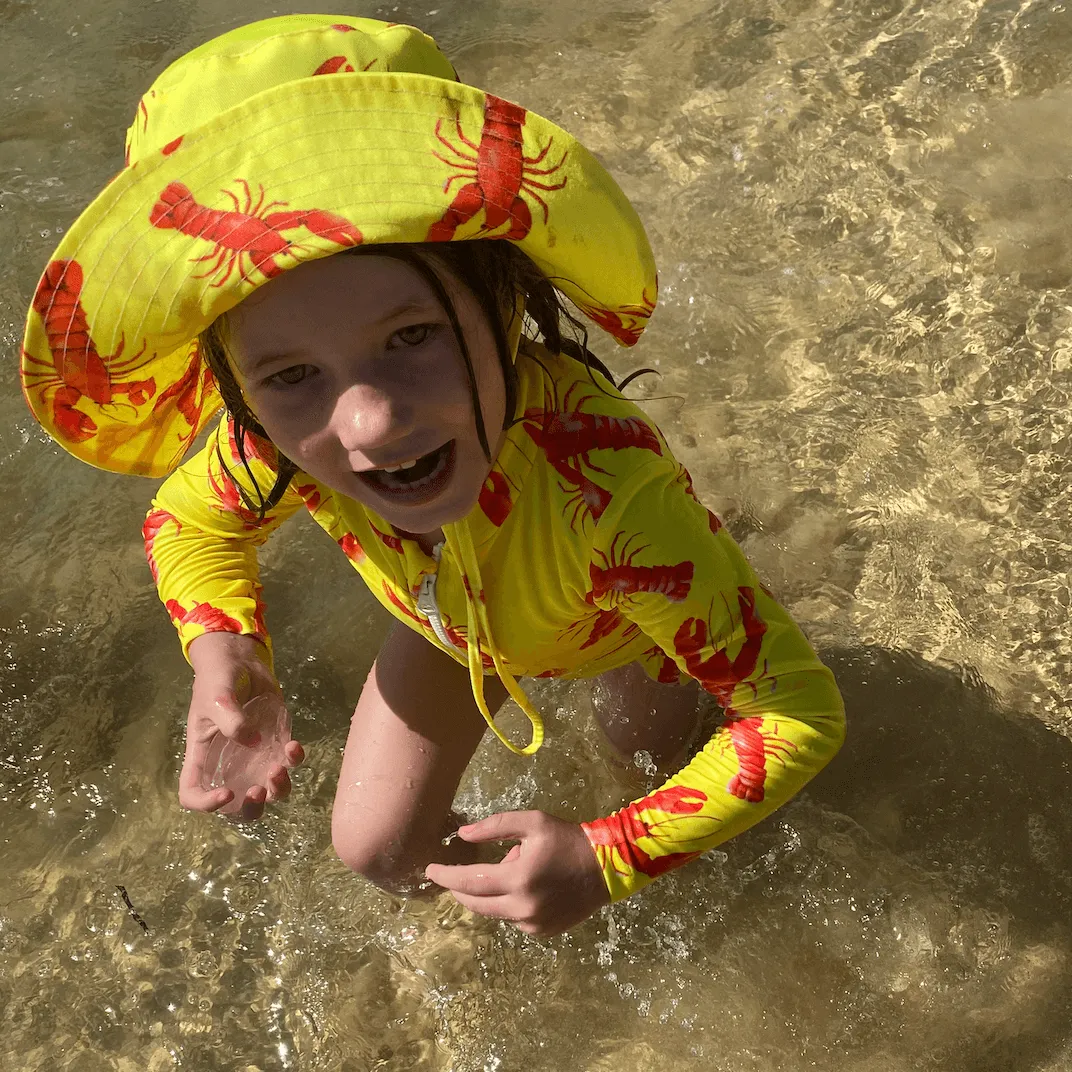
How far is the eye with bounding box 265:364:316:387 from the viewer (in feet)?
4.78

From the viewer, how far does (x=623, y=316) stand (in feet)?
5.22

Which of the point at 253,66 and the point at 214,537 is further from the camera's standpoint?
the point at 214,537

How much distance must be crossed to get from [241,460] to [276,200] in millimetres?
774

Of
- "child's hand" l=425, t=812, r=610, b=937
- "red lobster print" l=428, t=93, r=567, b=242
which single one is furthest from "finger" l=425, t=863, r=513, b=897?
"red lobster print" l=428, t=93, r=567, b=242

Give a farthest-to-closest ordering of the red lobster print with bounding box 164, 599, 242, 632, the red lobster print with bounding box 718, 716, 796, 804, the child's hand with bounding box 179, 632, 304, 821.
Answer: the red lobster print with bounding box 164, 599, 242, 632 < the child's hand with bounding box 179, 632, 304, 821 < the red lobster print with bounding box 718, 716, 796, 804

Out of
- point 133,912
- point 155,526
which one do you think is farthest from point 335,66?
point 133,912

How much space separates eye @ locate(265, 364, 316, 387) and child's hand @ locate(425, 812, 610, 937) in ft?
2.05

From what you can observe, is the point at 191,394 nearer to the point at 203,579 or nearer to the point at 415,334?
the point at 203,579

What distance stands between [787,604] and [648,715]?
0.45m

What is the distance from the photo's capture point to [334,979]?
2.20 meters

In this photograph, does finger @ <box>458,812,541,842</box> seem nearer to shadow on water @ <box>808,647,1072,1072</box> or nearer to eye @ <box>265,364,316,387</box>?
eye @ <box>265,364,316,387</box>

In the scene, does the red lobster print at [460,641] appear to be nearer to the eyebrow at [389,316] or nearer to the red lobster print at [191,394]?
the red lobster print at [191,394]

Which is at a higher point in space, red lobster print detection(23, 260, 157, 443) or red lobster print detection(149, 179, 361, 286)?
red lobster print detection(149, 179, 361, 286)

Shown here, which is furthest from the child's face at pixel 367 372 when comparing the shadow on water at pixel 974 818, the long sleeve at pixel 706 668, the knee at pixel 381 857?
the shadow on water at pixel 974 818
